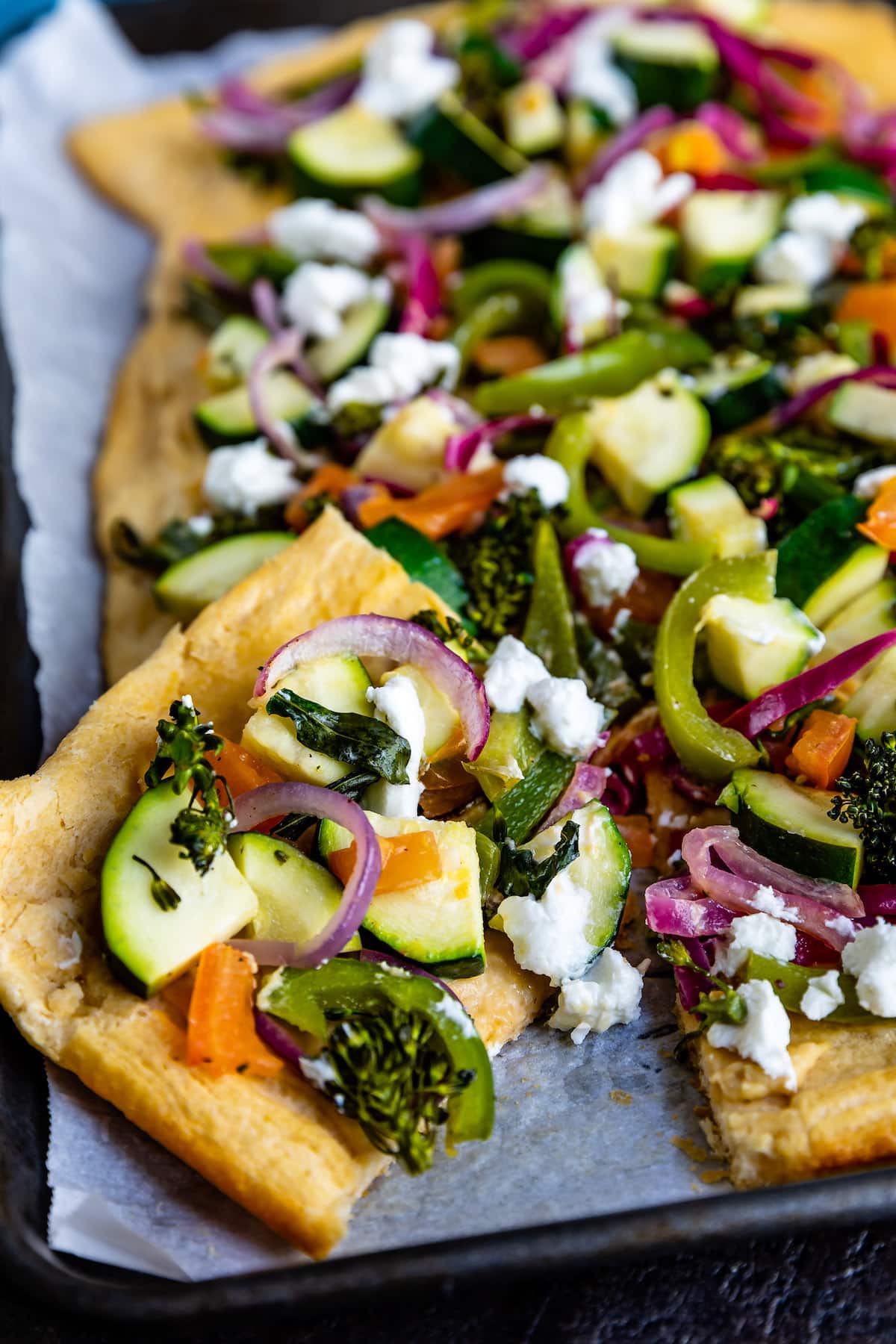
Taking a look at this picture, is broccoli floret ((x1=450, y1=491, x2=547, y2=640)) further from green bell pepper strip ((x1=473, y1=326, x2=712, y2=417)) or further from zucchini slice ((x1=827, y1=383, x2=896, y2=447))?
zucchini slice ((x1=827, y1=383, x2=896, y2=447))

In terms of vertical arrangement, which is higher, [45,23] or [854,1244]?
[45,23]

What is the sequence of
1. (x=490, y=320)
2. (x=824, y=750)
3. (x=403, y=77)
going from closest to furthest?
(x=824, y=750), (x=490, y=320), (x=403, y=77)

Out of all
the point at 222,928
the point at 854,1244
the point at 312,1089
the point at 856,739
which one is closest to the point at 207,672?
the point at 222,928

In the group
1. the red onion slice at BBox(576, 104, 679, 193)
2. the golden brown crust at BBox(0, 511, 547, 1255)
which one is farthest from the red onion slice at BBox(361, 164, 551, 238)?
the golden brown crust at BBox(0, 511, 547, 1255)

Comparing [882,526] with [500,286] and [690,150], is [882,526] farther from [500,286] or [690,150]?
[690,150]

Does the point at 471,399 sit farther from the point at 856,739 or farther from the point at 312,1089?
the point at 312,1089

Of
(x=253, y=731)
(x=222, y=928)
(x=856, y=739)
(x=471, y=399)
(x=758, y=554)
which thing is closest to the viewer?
(x=222, y=928)

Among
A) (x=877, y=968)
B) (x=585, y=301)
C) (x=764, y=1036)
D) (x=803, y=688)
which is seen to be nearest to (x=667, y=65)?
(x=585, y=301)
